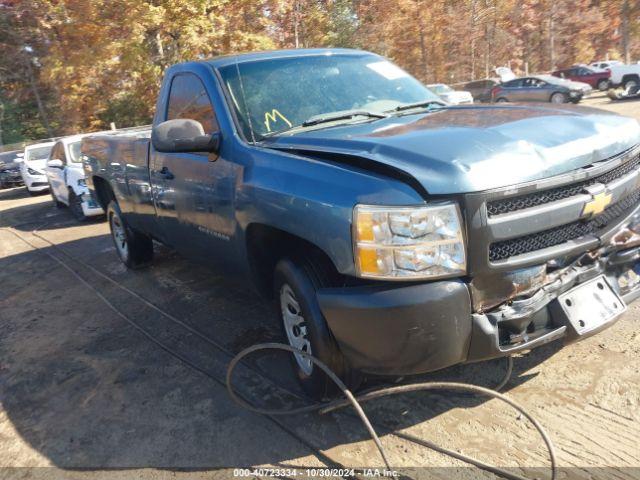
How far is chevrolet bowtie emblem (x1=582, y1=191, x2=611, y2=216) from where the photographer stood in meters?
2.74

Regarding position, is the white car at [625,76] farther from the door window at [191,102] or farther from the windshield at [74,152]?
the door window at [191,102]

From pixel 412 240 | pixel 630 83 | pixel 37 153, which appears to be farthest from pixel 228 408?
pixel 630 83

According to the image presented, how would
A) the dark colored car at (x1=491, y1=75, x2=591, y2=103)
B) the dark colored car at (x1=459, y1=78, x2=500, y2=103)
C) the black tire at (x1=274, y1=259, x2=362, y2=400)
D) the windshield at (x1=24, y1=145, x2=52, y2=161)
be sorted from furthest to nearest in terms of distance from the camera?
the dark colored car at (x1=459, y1=78, x2=500, y2=103), the dark colored car at (x1=491, y1=75, x2=591, y2=103), the windshield at (x1=24, y1=145, x2=52, y2=161), the black tire at (x1=274, y1=259, x2=362, y2=400)

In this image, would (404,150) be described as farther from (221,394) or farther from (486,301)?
(221,394)

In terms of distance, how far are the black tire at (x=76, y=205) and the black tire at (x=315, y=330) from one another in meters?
8.09

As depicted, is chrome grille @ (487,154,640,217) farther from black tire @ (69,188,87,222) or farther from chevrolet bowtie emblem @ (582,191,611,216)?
black tire @ (69,188,87,222)

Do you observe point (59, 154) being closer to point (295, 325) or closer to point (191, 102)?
point (191, 102)

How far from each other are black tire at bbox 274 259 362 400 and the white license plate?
1137mm

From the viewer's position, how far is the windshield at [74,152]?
10641mm

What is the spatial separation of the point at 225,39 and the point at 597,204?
1831 cm

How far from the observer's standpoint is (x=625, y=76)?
1038 inches

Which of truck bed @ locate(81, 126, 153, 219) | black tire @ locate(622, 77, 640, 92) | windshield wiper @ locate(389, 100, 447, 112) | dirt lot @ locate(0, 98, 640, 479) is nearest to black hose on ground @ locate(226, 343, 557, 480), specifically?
dirt lot @ locate(0, 98, 640, 479)

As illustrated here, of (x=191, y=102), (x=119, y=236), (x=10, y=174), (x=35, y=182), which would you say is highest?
(x=191, y=102)

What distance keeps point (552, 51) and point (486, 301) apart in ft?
150
